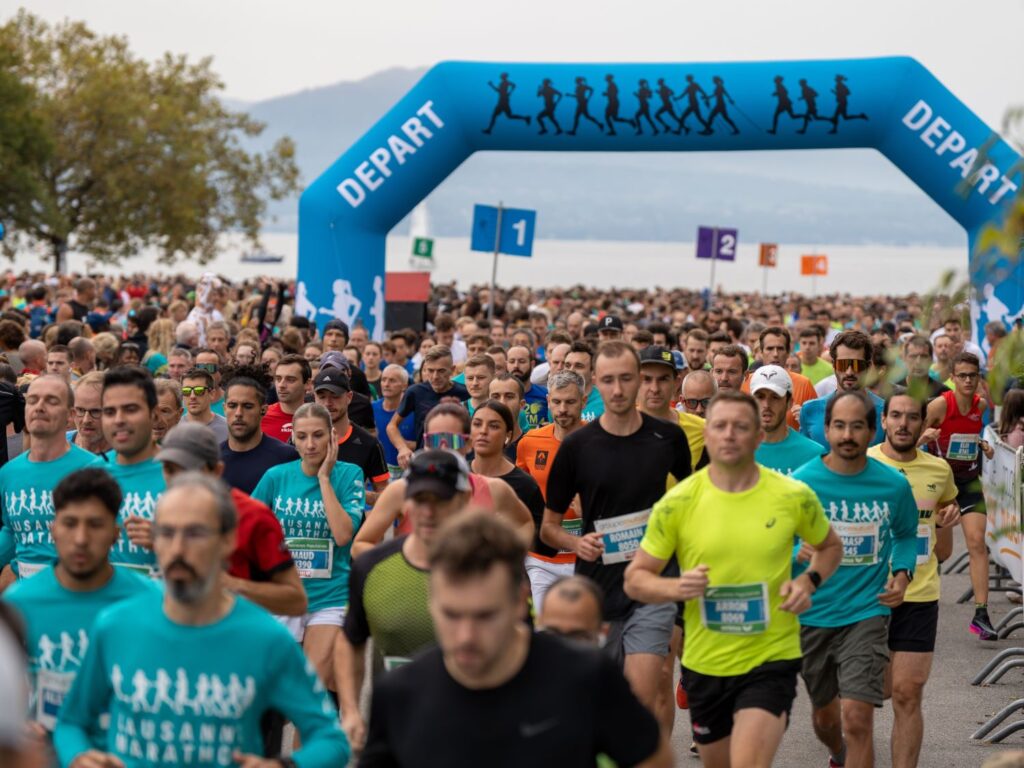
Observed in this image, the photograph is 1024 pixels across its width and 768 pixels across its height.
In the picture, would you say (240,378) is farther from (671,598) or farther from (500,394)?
(671,598)

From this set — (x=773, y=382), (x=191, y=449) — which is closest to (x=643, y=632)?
(x=773, y=382)

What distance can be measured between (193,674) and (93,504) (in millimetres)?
877

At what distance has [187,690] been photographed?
155 inches

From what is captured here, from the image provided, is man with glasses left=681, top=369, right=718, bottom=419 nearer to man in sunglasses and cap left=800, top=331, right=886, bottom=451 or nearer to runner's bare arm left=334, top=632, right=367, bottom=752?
man in sunglasses and cap left=800, top=331, right=886, bottom=451

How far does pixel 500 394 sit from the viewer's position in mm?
9516

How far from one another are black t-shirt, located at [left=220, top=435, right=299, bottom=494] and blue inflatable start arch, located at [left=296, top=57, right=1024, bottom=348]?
10.4 metres

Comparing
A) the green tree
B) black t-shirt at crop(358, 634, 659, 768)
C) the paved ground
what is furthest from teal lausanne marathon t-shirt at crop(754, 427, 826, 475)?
the green tree

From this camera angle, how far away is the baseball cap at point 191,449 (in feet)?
17.5

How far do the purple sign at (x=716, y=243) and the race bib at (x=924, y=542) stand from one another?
67.0 ft

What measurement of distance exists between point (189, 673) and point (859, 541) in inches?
144

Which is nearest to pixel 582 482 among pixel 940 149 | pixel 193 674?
pixel 193 674

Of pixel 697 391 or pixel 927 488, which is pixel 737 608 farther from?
pixel 697 391

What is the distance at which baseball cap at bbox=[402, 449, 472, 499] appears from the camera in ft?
15.9

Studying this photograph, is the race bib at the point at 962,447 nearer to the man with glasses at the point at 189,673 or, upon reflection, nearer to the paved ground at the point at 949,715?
the paved ground at the point at 949,715
